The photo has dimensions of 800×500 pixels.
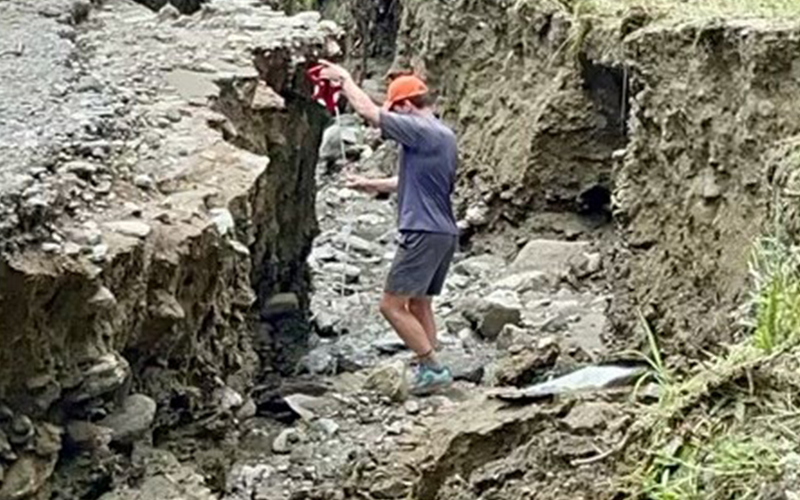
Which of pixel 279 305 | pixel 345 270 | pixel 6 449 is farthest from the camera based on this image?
pixel 345 270

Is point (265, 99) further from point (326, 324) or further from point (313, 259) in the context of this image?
point (313, 259)

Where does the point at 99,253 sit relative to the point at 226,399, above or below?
above

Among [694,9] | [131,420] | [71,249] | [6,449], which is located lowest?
[131,420]

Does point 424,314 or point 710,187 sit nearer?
point 710,187

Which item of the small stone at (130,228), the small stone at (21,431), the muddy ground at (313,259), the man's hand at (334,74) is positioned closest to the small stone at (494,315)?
the muddy ground at (313,259)

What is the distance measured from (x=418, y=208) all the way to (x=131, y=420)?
10.6ft

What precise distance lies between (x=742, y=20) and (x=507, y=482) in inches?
124

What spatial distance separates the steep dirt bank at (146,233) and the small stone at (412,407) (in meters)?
0.86

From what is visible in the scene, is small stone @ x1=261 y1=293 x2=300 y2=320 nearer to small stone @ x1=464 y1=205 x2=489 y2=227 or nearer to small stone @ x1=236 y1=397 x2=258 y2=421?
small stone @ x1=236 y1=397 x2=258 y2=421

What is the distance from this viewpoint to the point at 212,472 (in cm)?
625

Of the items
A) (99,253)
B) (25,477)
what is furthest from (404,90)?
(25,477)

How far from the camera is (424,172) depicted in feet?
26.8

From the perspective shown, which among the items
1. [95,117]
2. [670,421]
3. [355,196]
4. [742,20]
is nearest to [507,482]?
[670,421]

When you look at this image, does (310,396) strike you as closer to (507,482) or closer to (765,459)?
(507,482)
